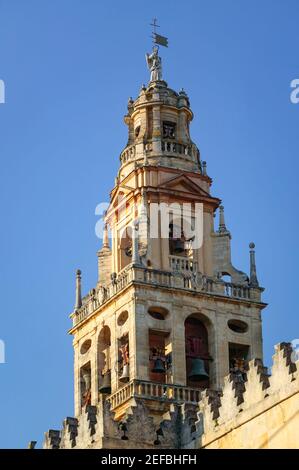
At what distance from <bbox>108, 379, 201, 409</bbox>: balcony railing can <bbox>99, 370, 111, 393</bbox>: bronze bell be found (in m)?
2.14

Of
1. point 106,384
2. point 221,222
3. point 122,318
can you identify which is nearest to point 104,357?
point 106,384

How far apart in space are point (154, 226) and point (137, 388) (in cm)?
841

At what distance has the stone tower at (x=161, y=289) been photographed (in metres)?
71.7

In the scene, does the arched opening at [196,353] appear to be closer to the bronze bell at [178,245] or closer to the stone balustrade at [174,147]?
the bronze bell at [178,245]

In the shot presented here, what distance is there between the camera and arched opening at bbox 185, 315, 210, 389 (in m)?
72.1

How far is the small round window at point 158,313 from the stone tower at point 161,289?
0.04 meters

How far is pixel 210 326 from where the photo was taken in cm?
7375

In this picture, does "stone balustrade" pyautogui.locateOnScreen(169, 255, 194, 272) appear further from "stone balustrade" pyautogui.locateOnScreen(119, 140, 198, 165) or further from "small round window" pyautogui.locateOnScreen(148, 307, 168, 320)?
"stone balustrade" pyautogui.locateOnScreen(119, 140, 198, 165)

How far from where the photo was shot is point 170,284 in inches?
2881

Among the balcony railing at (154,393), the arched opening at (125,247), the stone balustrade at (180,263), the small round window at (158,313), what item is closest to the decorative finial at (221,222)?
the stone balustrade at (180,263)

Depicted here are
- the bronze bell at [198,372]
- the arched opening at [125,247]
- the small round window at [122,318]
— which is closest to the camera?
the bronze bell at [198,372]

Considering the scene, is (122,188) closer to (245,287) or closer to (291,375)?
(245,287)

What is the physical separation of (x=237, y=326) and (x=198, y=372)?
4.04m
